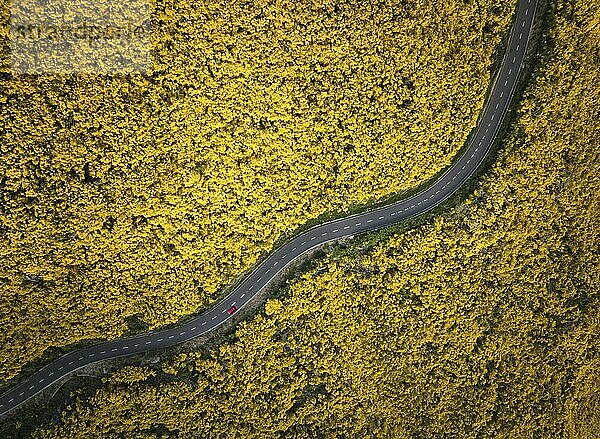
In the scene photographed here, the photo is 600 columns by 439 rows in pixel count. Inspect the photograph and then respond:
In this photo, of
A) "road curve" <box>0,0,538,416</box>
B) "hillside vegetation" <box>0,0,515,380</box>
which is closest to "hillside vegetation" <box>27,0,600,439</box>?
"road curve" <box>0,0,538,416</box>

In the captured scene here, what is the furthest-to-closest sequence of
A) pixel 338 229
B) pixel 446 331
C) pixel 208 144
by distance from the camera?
pixel 338 229 < pixel 446 331 < pixel 208 144

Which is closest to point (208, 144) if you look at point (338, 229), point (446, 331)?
point (338, 229)

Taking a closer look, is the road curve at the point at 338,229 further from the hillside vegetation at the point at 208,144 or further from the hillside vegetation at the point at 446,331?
the hillside vegetation at the point at 446,331

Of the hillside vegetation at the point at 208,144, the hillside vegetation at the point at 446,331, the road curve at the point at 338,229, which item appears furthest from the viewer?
the road curve at the point at 338,229

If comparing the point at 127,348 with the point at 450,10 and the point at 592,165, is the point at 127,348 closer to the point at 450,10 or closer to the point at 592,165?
the point at 450,10

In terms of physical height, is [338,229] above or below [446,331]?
above

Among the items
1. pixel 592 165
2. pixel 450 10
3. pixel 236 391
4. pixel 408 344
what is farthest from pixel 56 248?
pixel 592 165

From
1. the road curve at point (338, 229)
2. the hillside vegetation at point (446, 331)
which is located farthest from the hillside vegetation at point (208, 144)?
the hillside vegetation at point (446, 331)

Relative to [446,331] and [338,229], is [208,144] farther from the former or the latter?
[446,331]
